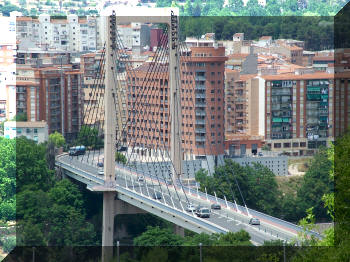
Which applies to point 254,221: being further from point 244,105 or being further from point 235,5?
point 235,5

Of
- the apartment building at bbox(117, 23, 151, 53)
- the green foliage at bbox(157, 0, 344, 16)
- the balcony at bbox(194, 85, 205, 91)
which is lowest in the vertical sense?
the balcony at bbox(194, 85, 205, 91)

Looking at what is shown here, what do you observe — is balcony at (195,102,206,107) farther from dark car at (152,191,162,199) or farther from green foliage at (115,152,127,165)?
dark car at (152,191,162,199)

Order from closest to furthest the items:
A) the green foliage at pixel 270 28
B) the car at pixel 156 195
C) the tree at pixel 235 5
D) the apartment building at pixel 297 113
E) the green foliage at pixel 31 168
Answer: the car at pixel 156 195, the green foliage at pixel 31 168, the apartment building at pixel 297 113, the green foliage at pixel 270 28, the tree at pixel 235 5

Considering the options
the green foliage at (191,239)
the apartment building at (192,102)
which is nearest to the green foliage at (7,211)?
the green foliage at (191,239)

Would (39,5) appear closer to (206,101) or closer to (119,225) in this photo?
(206,101)

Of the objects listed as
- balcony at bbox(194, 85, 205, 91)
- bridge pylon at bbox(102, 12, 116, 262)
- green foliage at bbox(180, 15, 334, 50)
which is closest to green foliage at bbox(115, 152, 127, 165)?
balcony at bbox(194, 85, 205, 91)

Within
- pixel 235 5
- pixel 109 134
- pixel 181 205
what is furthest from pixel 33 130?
pixel 235 5

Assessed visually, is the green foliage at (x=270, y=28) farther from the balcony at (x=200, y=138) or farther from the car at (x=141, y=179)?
the car at (x=141, y=179)
